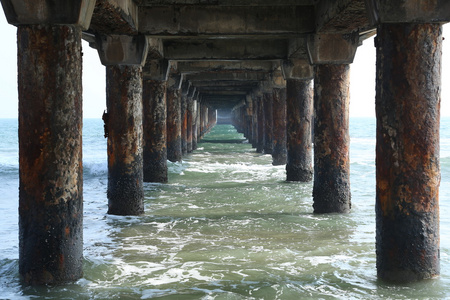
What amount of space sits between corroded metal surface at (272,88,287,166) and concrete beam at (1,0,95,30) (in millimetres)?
12938

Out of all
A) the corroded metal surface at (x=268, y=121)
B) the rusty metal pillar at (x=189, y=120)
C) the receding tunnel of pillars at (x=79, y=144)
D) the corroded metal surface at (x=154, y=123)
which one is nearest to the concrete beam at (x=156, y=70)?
the corroded metal surface at (x=154, y=123)

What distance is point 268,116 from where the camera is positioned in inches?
837

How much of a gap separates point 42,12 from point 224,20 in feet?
14.8

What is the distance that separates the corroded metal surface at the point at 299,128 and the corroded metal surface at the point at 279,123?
185 inches

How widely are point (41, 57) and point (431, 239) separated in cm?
411

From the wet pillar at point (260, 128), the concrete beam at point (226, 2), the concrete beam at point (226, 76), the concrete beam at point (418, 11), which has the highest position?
the concrete beam at point (226, 2)

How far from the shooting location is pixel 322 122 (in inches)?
354

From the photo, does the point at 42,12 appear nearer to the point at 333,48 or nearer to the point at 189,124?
the point at 333,48

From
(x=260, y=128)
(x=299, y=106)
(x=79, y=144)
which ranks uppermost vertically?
(x=299, y=106)

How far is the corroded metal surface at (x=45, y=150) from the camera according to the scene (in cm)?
516

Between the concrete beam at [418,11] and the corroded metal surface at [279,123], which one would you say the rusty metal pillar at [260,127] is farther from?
the concrete beam at [418,11]

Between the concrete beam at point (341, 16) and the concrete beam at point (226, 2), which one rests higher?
the concrete beam at point (226, 2)

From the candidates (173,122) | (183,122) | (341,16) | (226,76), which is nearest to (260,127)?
(183,122)

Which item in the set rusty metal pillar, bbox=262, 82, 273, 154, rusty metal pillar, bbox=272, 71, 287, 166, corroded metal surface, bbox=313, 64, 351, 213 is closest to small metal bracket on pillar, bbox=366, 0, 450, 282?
corroded metal surface, bbox=313, 64, 351, 213
